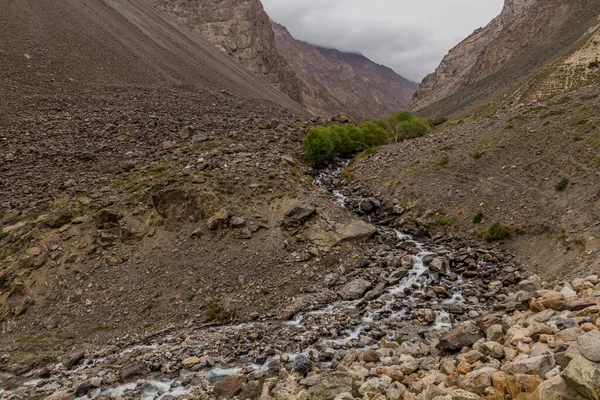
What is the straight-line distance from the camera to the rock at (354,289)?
20.5 metres

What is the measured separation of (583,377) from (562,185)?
21228 millimetres

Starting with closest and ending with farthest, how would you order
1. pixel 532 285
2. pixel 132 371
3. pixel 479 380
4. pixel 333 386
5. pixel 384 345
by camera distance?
pixel 479 380 < pixel 333 386 < pixel 384 345 < pixel 132 371 < pixel 532 285

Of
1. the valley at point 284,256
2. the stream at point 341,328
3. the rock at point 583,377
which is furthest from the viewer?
the stream at point 341,328

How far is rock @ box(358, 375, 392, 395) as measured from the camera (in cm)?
998

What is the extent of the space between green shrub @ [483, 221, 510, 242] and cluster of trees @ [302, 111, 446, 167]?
21641 mm

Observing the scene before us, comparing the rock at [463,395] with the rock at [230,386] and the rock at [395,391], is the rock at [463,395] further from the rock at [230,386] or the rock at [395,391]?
the rock at [230,386]

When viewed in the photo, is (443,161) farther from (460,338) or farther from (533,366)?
(533,366)

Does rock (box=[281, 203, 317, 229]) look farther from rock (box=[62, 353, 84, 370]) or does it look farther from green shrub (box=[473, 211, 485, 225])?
rock (box=[62, 353, 84, 370])

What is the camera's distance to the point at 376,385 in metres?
10.1

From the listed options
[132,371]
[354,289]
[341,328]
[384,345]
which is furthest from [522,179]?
[132,371]

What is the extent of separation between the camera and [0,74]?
43.3 m

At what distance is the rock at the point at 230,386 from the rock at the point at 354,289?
26.4 feet

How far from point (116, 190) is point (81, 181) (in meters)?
3.78

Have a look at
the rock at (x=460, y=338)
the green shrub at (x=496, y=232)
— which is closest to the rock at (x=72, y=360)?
the rock at (x=460, y=338)
